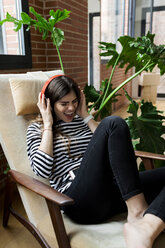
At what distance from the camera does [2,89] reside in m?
1.28

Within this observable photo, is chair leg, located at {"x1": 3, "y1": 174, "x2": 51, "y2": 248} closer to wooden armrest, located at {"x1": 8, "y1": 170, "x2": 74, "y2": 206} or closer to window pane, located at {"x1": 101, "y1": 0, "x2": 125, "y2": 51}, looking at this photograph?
wooden armrest, located at {"x1": 8, "y1": 170, "x2": 74, "y2": 206}

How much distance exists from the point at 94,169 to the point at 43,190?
228 millimetres

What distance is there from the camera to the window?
203 cm

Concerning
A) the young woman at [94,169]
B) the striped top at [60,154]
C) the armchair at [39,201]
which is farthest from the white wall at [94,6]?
the striped top at [60,154]

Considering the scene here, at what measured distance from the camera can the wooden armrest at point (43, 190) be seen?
31.9 inches

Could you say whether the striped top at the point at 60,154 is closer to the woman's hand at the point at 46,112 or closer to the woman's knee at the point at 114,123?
the woman's hand at the point at 46,112

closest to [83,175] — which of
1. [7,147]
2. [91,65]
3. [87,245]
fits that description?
[87,245]

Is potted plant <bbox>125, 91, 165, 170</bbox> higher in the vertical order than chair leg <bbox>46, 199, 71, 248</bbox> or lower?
higher

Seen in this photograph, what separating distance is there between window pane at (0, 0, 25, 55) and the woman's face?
1.18 m

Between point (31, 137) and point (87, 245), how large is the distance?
555 millimetres

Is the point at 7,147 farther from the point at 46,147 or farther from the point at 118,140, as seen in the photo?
the point at 118,140

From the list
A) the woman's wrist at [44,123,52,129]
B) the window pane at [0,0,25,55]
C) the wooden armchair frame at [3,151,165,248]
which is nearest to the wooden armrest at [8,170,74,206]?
the wooden armchair frame at [3,151,165,248]

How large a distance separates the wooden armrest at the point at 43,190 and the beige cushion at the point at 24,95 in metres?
0.36

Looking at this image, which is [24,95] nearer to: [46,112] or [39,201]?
[46,112]
